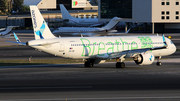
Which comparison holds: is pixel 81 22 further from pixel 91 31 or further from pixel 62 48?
pixel 62 48

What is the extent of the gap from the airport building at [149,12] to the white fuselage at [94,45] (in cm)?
9122

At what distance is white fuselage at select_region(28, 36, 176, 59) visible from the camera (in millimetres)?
36594

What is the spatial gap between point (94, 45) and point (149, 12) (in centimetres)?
9945

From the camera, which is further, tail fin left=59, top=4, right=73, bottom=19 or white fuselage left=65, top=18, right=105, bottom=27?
white fuselage left=65, top=18, right=105, bottom=27

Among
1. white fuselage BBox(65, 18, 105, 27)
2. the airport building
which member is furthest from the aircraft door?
white fuselage BBox(65, 18, 105, 27)

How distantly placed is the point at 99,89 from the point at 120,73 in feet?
31.2

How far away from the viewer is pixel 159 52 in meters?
41.9

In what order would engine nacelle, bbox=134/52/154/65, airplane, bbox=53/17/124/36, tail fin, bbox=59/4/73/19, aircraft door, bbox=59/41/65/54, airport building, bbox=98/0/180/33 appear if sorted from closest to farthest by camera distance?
aircraft door, bbox=59/41/65/54, engine nacelle, bbox=134/52/154/65, airplane, bbox=53/17/124/36, airport building, bbox=98/0/180/33, tail fin, bbox=59/4/73/19

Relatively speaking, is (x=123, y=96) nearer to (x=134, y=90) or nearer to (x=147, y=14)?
(x=134, y=90)

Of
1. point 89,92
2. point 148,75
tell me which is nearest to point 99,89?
point 89,92

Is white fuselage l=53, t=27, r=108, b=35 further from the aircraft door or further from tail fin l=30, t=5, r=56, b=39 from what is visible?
the aircraft door

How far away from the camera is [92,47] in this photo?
125ft

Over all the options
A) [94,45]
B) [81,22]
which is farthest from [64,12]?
[94,45]

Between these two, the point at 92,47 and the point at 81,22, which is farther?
the point at 81,22
